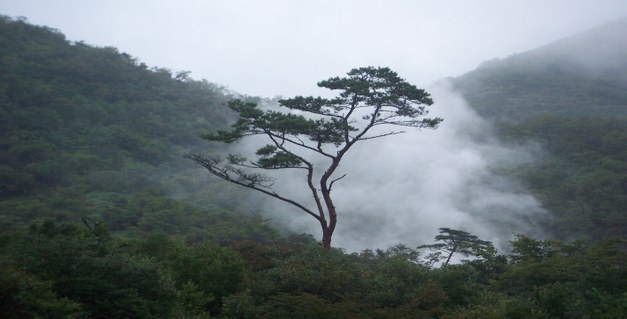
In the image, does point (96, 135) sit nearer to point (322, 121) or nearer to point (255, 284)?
point (322, 121)

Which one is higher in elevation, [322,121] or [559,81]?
[559,81]

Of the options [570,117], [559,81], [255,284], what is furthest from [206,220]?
[559,81]

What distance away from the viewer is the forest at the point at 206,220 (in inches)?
308

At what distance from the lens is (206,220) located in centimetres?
2794

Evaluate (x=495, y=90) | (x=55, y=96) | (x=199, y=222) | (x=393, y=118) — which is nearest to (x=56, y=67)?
(x=55, y=96)

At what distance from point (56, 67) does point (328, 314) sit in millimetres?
Result: 43726

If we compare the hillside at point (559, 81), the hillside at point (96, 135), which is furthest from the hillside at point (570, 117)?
the hillside at point (96, 135)

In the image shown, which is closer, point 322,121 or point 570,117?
point 322,121

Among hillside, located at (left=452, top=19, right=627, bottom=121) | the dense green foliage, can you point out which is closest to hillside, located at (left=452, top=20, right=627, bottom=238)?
hillside, located at (left=452, top=19, right=627, bottom=121)

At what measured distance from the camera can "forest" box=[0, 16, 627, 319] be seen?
7.83 meters

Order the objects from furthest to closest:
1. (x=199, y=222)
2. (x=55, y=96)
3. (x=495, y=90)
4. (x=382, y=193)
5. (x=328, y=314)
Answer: (x=495, y=90) → (x=55, y=96) → (x=382, y=193) → (x=199, y=222) → (x=328, y=314)

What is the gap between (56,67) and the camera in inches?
1754

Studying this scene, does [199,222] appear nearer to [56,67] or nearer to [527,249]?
[527,249]

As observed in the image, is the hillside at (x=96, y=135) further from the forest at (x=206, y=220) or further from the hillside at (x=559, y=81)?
the hillside at (x=559, y=81)
